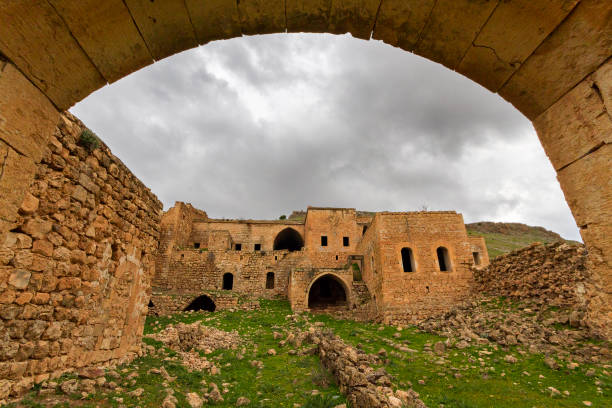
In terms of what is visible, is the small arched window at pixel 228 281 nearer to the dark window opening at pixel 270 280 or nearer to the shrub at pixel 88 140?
the dark window opening at pixel 270 280

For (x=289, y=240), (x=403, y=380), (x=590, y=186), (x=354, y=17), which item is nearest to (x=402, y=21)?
(x=354, y=17)

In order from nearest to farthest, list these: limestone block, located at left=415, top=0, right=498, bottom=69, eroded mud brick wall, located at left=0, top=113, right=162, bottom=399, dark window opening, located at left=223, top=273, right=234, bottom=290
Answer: limestone block, located at left=415, top=0, right=498, bottom=69
eroded mud brick wall, located at left=0, top=113, right=162, bottom=399
dark window opening, located at left=223, top=273, right=234, bottom=290

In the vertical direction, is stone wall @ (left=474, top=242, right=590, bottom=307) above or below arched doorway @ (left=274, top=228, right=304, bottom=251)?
below

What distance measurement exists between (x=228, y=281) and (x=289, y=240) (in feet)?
35.1

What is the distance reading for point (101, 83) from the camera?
87.7 inches

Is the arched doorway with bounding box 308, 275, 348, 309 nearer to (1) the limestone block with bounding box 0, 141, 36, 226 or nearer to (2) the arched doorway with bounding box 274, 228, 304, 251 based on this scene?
(2) the arched doorway with bounding box 274, 228, 304, 251

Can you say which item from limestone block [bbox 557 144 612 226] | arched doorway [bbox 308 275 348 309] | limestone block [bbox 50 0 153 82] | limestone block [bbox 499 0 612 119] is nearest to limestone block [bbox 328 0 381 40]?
limestone block [bbox 499 0 612 119]

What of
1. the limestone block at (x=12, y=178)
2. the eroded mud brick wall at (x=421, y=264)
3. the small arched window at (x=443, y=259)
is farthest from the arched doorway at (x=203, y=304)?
the limestone block at (x=12, y=178)

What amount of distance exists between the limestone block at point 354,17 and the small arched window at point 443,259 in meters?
14.8

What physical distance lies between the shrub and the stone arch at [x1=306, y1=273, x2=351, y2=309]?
17836 mm

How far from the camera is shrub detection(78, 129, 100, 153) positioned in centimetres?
404

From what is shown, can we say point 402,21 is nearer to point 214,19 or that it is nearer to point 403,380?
point 214,19

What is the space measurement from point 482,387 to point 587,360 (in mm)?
2784

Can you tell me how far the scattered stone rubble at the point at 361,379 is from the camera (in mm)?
4961
